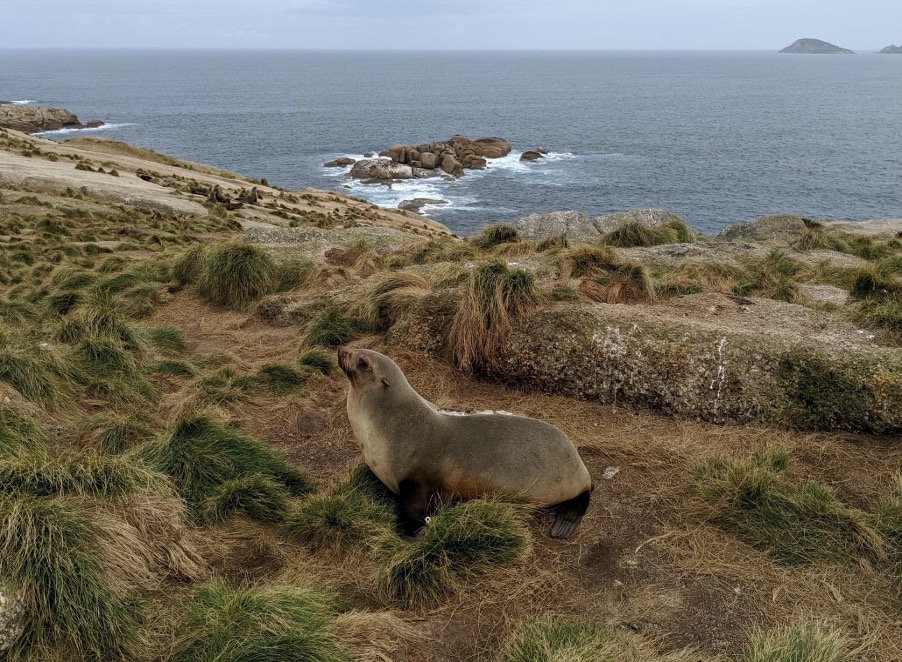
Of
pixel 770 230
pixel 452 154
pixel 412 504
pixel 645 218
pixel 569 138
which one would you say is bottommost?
pixel 452 154

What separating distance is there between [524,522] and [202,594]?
2.42 meters

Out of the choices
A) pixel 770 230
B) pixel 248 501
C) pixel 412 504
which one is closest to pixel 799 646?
pixel 412 504

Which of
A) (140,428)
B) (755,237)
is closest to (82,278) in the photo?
(140,428)

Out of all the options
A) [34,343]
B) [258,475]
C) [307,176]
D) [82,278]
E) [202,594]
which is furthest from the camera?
[307,176]

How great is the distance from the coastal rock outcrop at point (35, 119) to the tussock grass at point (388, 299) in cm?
8481

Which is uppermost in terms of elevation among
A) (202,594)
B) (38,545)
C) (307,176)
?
(38,545)

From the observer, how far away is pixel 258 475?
19.1 feet

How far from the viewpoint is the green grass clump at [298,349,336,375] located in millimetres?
9086

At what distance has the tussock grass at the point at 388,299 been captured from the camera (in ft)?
33.4

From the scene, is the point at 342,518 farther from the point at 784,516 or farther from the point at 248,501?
the point at 784,516

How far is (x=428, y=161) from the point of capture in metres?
64.7

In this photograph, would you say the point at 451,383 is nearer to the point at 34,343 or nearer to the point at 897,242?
the point at 34,343

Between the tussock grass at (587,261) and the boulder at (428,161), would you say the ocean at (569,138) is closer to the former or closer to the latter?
the boulder at (428,161)

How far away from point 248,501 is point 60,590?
191 cm
